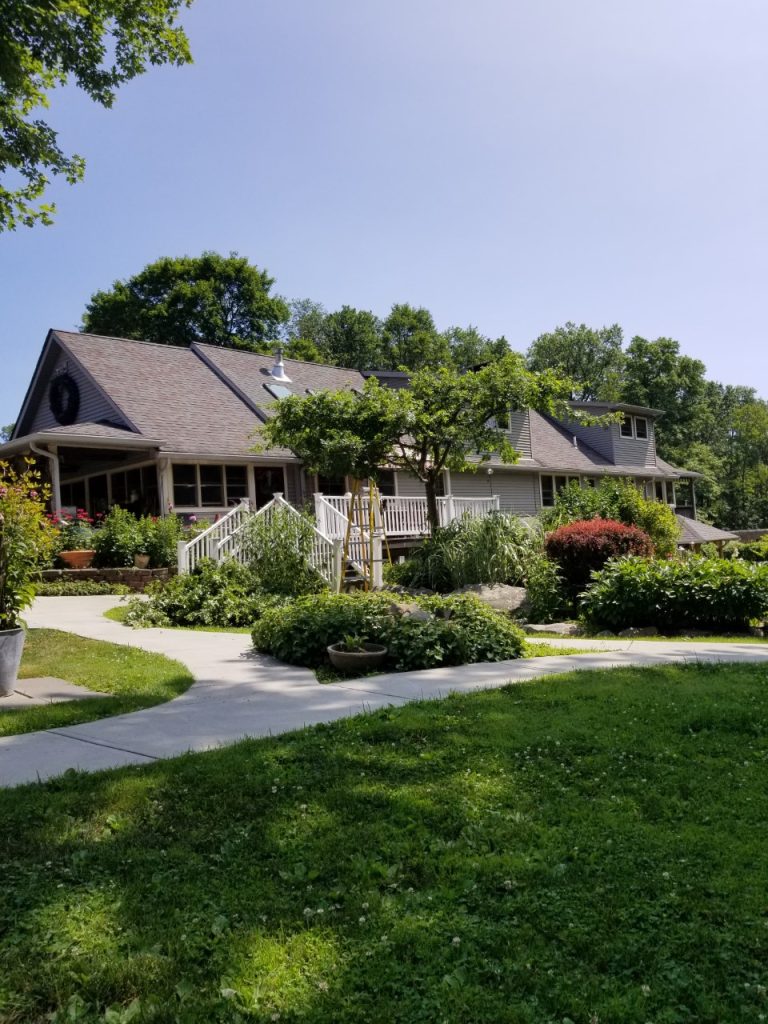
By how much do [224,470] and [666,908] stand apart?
1854cm

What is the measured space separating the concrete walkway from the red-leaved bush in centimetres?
366

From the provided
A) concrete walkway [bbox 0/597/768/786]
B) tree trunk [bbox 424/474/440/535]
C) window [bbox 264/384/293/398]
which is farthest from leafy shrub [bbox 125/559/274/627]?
window [bbox 264/384/293/398]

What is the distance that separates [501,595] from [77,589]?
25.9 ft

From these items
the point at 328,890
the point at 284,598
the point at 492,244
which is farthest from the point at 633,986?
the point at 492,244

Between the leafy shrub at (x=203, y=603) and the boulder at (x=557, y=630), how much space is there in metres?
3.85

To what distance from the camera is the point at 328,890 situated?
277cm

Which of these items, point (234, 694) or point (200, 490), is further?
point (200, 490)

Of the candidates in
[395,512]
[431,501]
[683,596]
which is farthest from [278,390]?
[683,596]

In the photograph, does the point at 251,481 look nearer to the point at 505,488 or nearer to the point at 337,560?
the point at 337,560

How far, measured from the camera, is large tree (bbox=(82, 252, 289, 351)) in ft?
131

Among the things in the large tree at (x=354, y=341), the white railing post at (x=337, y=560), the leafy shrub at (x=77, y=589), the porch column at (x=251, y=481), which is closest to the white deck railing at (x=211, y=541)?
the white railing post at (x=337, y=560)

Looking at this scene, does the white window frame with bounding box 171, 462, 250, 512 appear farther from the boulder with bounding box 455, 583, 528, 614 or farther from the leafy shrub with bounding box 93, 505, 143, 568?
the boulder with bounding box 455, 583, 528, 614

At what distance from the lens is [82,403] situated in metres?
20.7

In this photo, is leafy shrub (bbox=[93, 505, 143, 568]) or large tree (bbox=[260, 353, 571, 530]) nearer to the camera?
large tree (bbox=[260, 353, 571, 530])
